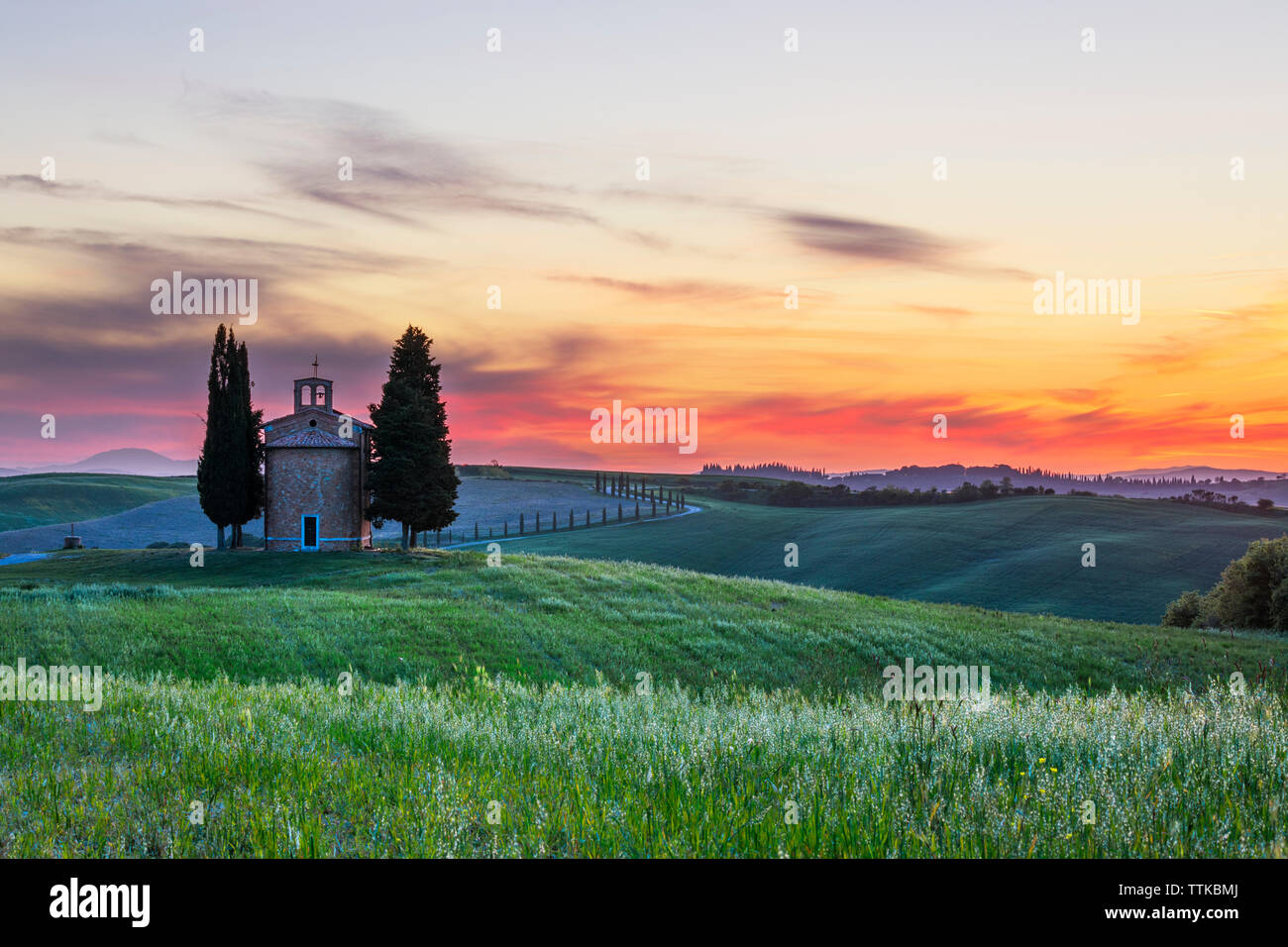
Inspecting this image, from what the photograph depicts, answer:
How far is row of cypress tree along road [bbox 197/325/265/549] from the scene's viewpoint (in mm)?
52906

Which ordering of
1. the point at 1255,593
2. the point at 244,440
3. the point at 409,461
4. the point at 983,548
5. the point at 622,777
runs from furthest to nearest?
the point at 983,548 < the point at 244,440 < the point at 409,461 < the point at 1255,593 < the point at 622,777

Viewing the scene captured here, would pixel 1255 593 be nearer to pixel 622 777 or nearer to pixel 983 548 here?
pixel 983 548

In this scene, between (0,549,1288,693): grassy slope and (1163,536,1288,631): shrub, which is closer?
(0,549,1288,693): grassy slope

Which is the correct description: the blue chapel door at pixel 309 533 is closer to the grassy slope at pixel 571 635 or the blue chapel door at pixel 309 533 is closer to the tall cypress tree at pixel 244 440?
the tall cypress tree at pixel 244 440

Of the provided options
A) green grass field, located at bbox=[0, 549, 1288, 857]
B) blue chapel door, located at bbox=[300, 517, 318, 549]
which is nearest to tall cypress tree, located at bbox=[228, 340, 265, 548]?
blue chapel door, located at bbox=[300, 517, 318, 549]

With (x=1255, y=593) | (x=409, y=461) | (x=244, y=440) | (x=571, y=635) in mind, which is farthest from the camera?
(x=244, y=440)

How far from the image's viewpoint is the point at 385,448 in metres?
51.1

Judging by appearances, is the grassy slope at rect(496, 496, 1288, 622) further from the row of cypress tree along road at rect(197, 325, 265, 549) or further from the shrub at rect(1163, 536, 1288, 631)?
the row of cypress tree along road at rect(197, 325, 265, 549)

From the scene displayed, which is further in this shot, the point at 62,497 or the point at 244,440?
the point at 62,497


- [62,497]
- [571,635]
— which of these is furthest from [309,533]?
[62,497]

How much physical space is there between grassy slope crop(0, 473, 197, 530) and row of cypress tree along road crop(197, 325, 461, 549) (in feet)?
271

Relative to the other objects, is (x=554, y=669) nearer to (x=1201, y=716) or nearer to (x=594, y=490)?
(x=1201, y=716)

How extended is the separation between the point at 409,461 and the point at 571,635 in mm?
26897
